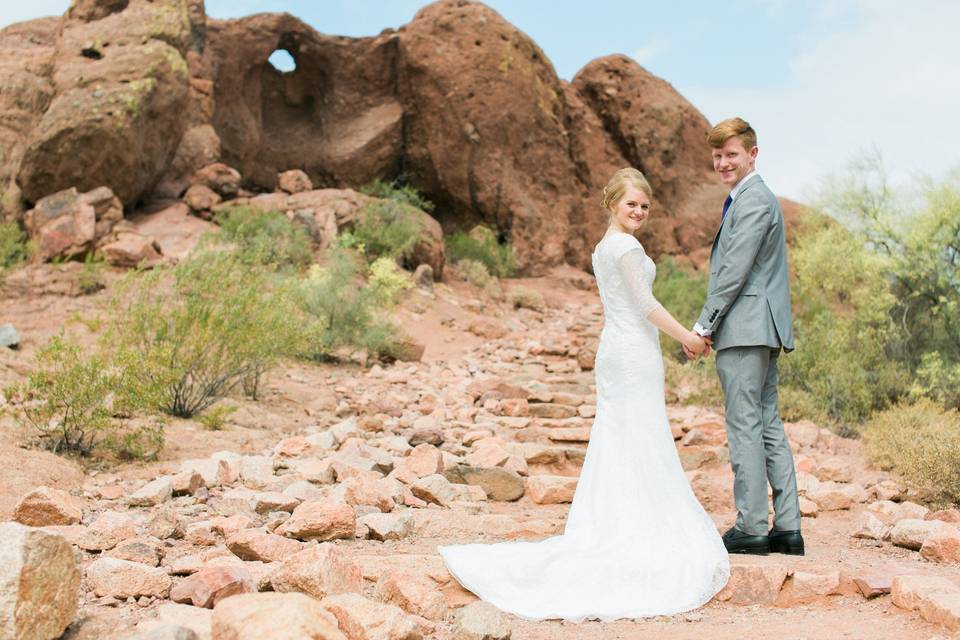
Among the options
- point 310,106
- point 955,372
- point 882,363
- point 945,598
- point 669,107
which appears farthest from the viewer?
point 669,107

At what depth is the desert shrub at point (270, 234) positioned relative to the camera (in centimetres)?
1322

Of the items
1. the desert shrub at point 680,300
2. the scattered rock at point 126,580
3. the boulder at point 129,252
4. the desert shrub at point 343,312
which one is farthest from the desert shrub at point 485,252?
the scattered rock at point 126,580

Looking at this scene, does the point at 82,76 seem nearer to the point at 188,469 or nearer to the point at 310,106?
the point at 310,106

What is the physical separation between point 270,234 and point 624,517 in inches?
450

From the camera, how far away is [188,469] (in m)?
4.90

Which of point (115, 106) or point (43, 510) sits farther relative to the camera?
point (115, 106)

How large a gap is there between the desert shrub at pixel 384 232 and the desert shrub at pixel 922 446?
9445 mm

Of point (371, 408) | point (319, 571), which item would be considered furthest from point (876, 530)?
point (371, 408)

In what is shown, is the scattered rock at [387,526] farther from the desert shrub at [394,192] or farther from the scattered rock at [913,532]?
the desert shrub at [394,192]

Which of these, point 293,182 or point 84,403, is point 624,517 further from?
point 293,182

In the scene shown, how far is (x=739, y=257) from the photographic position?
12.6ft

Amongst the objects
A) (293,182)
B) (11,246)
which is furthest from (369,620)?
(293,182)

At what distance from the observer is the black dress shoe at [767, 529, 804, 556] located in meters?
3.83

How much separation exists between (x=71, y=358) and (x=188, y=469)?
51.1 inches
